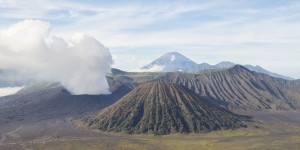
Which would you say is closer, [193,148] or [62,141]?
[193,148]

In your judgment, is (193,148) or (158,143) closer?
(193,148)

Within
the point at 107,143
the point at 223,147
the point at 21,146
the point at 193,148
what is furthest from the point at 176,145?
the point at 21,146

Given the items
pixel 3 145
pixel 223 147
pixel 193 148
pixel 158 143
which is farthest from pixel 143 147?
pixel 3 145

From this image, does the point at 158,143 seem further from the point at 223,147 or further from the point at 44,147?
the point at 44,147

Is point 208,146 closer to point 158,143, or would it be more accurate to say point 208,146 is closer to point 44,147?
point 158,143

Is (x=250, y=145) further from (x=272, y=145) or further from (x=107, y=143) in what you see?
(x=107, y=143)

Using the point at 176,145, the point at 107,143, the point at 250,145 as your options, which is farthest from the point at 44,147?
the point at 250,145

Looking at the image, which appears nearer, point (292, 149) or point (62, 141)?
point (292, 149)
